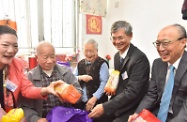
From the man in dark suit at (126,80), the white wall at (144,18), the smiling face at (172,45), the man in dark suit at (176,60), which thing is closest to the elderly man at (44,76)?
the man in dark suit at (126,80)

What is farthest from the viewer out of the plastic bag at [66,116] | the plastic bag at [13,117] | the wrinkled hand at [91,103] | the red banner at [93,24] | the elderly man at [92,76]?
the red banner at [93,24]

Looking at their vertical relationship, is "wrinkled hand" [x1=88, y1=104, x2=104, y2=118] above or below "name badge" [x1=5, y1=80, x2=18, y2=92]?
below

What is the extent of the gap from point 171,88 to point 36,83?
1050mm

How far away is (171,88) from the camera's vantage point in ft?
4.21

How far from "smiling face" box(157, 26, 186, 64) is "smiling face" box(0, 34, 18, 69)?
1029 mm

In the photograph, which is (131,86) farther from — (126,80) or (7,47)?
(7,47)

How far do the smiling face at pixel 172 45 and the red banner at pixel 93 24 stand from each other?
7.34ft

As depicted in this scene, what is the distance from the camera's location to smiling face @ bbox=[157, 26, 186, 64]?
1.25 metres

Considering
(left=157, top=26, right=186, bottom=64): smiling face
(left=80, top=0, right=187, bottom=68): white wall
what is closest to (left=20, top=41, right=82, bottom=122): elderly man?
(left=157, top=26, right=186, bottom=64): smiling face

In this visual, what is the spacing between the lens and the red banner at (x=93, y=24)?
340 cm

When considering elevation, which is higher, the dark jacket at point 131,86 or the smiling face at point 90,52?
the smiling face at point 90,52

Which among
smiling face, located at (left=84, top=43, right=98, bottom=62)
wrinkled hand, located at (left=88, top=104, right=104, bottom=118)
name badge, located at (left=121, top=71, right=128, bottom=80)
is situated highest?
smiling face, located at (left=84, top=43, right=98, bottom=62)

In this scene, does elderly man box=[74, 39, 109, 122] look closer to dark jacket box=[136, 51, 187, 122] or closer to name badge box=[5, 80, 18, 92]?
dark jacket box=[136, 51, 187, 122]

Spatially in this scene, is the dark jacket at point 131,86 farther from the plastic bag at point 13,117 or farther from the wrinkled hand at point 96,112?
the plastic bag at point 13,117
